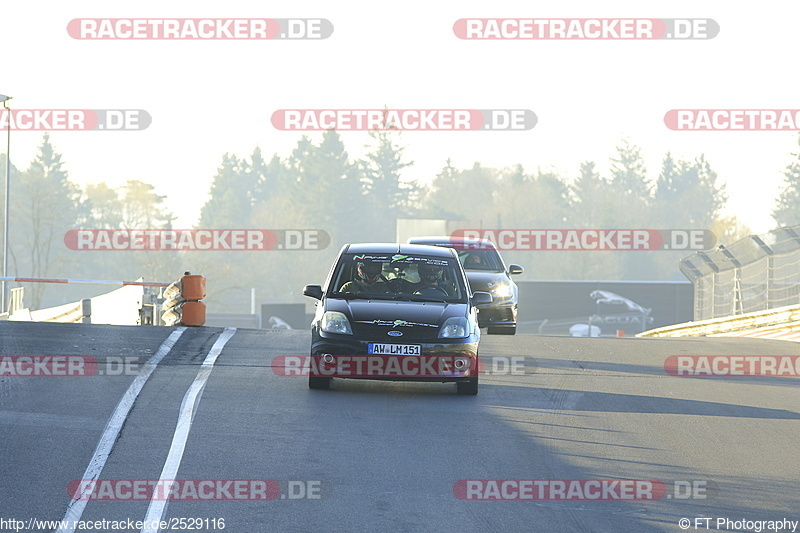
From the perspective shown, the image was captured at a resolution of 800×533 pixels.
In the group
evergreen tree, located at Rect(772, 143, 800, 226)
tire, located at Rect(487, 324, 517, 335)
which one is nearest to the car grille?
tire, located at Rect(487, 324, 517, 335)

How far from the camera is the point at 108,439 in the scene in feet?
29.4

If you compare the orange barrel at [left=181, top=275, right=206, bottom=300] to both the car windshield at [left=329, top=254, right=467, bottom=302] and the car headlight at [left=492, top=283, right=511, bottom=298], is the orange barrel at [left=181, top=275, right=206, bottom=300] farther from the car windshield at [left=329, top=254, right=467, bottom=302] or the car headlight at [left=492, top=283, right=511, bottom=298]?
the car windshield at [left=329, top=254, right=467, bottom=302]

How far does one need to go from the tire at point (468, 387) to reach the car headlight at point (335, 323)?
136 cm

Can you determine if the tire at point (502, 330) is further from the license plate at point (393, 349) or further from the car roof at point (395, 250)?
the license plate at point (393, 349)

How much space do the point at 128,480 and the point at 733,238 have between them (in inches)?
4948

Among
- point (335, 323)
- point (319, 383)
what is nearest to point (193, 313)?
point (319, 383)

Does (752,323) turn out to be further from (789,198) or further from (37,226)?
(789,198)

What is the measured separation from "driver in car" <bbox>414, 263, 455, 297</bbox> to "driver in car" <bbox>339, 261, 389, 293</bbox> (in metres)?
0.41

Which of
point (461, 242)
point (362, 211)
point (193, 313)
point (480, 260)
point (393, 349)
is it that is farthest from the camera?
point (362, 211)

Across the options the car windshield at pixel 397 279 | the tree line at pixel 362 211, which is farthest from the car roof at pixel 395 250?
the tree line at pixel 362 211

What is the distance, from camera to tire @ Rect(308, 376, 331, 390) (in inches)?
467

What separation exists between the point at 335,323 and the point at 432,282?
56.6 inches

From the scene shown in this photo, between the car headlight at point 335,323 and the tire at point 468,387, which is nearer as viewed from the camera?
the car headlight at point 335,323

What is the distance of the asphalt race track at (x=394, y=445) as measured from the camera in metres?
7.08
